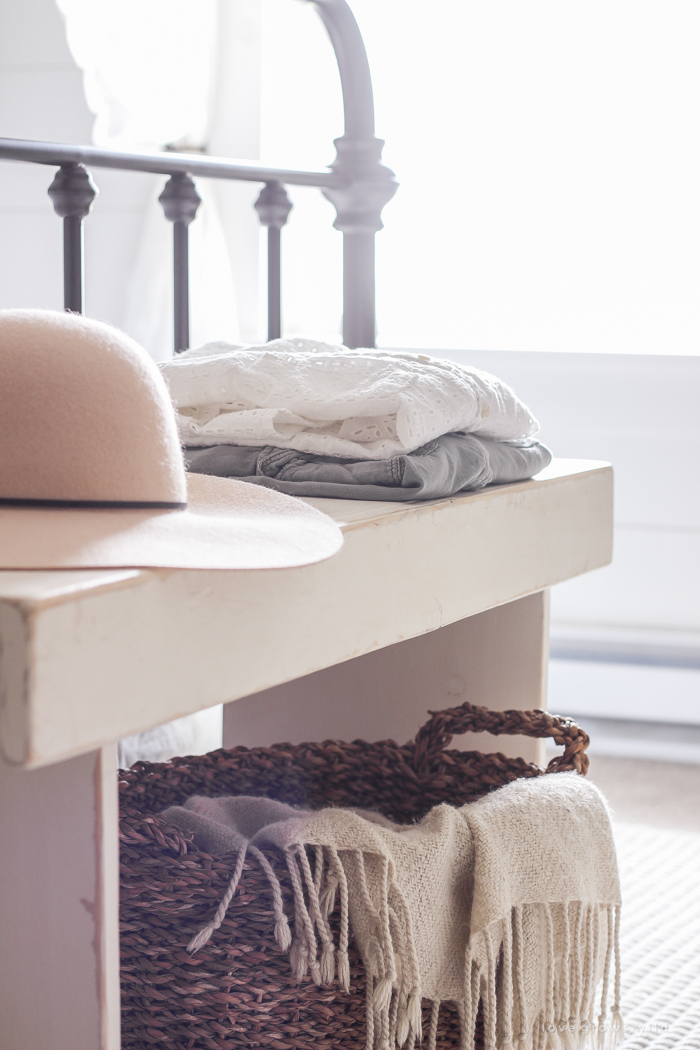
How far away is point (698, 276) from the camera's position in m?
1.82

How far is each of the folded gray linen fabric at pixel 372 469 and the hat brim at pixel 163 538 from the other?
0.15 metres

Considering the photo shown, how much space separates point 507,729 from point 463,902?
0.18 meters

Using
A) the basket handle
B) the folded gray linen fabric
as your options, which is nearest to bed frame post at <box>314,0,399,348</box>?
the folded gray linen fabric

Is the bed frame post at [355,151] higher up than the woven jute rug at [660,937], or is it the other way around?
the bed frame post at [355,151]

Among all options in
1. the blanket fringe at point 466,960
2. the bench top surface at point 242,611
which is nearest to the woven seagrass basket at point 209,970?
A: the blanket fringe at point 466,960

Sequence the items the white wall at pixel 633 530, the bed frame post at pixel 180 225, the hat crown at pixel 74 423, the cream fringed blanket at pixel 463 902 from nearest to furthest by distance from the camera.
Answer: the hat crown at pixel 74 423 → the cream fringed blanket at pixel 463 902 → the bed frame post at pixel 180 225 → the white wall at pixel 633 530

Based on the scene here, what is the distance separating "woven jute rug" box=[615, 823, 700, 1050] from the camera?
37.9 inches

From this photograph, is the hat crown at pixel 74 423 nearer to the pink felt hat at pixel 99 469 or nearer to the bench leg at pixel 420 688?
the pink felt hat at pixel 99 469

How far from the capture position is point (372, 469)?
73 cm

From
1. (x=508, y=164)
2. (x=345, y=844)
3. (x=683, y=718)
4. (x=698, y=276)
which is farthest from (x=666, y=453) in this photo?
(x=345, y=844)

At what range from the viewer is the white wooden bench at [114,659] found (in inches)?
16.3

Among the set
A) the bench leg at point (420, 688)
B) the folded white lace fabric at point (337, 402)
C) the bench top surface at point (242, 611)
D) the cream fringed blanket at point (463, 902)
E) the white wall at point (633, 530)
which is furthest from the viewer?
the white wall at point (633, 530)

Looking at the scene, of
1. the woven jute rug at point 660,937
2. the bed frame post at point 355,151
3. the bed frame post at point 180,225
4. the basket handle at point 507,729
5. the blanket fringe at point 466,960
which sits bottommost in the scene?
the woven jute rug at point 660,937

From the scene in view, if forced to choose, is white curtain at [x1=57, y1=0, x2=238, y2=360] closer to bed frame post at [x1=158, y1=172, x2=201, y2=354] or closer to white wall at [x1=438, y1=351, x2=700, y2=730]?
white wall at [x1=438, y1=351, x2=700, y2=730]
